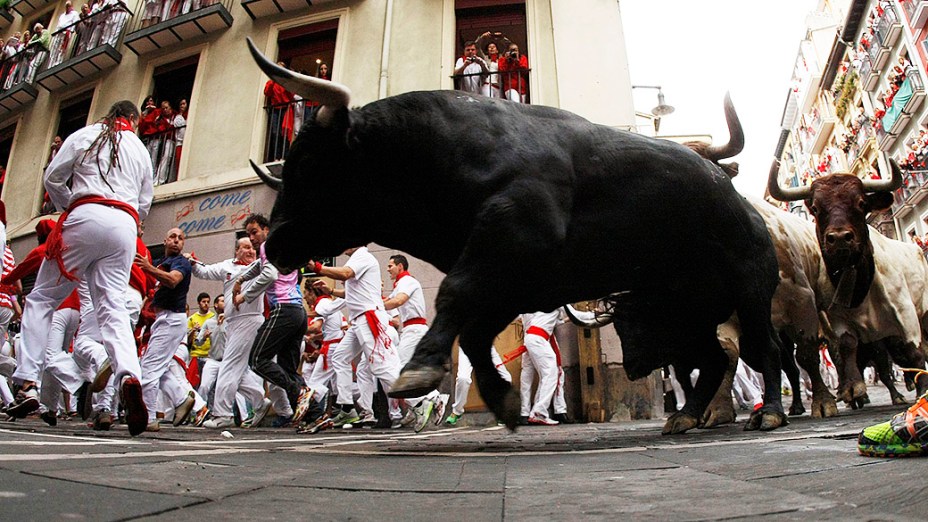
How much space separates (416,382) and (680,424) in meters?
2.54

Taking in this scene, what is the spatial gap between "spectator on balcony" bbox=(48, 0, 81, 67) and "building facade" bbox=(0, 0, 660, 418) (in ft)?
0.52

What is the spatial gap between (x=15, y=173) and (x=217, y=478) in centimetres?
2061

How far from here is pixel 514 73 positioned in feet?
43.8

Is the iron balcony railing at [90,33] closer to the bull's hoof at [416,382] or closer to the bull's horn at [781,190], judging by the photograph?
the bull's horn at [781,190]

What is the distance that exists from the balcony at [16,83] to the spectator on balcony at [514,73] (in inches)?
565

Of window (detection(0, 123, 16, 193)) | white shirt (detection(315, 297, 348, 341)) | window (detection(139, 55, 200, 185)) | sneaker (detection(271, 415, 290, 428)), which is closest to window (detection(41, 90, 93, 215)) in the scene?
window (detection(0, 123, 16, 193))

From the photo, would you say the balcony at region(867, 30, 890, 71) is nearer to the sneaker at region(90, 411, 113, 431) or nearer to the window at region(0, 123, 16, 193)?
the window at region(0, 123, 16, 193)

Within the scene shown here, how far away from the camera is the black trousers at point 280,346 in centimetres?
639

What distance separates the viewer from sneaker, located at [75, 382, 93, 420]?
7184 mm

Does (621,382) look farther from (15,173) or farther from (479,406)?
(15,173)

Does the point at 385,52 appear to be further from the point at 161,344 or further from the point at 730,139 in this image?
the point at 730,139

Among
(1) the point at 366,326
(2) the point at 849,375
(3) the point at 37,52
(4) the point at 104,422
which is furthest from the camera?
(3) the point at 37,52

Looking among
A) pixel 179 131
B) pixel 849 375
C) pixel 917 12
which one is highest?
pixel 917 12

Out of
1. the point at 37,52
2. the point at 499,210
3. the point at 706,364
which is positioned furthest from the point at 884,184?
the point at 37,52
